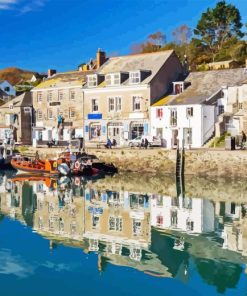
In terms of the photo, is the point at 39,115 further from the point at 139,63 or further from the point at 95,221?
the point at 95,221

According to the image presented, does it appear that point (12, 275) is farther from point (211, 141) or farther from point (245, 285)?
point (211, 141)

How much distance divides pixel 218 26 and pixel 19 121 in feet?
101

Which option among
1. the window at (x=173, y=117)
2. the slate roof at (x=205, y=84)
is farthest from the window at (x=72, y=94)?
the window at (x=173, y=117)

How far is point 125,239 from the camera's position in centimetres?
2234

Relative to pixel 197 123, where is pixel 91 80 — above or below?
above

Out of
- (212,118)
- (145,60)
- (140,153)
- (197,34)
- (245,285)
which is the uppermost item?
(197,34)

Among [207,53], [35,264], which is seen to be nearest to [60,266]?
[35,264]

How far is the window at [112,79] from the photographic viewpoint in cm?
5215

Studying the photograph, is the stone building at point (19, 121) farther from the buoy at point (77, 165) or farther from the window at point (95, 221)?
the window at point (95, 221)

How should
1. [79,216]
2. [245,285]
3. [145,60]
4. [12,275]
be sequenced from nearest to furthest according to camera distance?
[245,285]
[12,275]
[79,216]
[145,60]

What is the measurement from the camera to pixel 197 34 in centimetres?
7506

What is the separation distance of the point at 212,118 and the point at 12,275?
31.7m

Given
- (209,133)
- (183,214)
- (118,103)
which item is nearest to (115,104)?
(118,103)

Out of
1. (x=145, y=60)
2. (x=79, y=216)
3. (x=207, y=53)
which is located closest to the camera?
(x=79, y=216)
